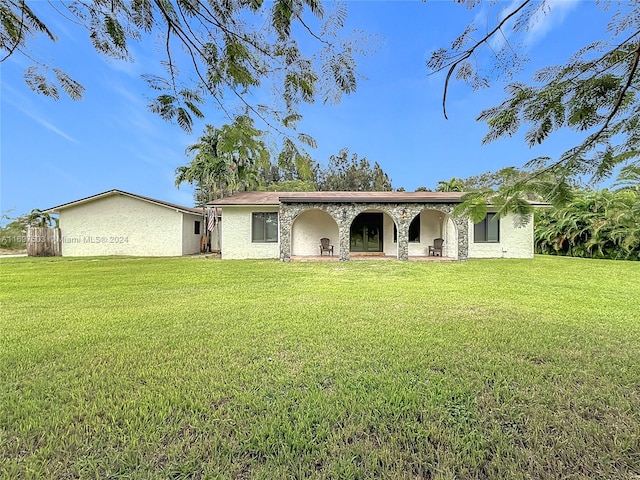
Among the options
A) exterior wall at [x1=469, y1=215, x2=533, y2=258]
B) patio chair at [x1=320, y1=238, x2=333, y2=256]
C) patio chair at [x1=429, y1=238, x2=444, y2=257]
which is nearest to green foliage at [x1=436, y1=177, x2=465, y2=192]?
exterior wall at [x1=469, y1=215, x2=533, y2=258]

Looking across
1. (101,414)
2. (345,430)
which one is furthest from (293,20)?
(101,414)

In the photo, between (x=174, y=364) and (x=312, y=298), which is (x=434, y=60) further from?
(x=312, y=298)

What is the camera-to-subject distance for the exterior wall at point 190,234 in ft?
61.4

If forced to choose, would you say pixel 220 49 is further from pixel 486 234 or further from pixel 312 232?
pixel 486 234

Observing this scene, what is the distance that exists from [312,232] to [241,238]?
A: 3.79 m

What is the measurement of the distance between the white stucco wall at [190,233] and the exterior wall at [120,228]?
0.36m

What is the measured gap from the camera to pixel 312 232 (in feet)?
55.9

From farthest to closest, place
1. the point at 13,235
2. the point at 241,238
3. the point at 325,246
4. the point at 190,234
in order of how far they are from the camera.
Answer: the point at 13,235 → the point at 190,234 → the point at 325,246 → the point at 241,238

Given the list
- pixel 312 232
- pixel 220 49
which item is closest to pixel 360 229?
pixel 312 232

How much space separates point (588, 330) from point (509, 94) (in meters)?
4.33

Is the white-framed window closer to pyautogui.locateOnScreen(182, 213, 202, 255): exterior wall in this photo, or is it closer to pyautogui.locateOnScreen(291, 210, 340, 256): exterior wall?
pyautogui.locateOnScreen(291, 210, 340, 256): exterior wall

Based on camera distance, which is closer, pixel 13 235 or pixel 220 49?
pixel 220 49

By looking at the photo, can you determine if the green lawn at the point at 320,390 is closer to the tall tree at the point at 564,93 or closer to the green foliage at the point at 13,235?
the tall tree at the point at 564,93

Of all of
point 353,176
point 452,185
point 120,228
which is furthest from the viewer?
point 353,176
